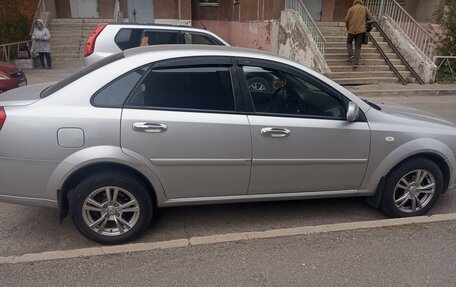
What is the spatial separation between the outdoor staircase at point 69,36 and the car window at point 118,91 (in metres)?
12.7

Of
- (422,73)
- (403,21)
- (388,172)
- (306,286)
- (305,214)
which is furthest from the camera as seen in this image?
(403,21)

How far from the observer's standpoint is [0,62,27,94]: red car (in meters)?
6.66

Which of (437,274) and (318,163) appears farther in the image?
(318,163)

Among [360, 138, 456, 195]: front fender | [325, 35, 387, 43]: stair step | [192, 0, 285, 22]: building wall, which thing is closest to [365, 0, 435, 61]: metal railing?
[325, 35, 387, 43]: stair step

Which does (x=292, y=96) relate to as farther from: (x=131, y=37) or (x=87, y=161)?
(x=131, y=37)

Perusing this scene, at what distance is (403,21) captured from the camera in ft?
39.4

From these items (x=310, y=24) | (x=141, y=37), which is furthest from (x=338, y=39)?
(x=141, y=37)

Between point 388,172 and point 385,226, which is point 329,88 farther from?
point 385,226

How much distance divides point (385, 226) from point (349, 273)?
818 mm

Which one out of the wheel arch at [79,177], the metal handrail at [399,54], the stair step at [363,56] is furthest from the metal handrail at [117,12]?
the wheel arch at [79,177]

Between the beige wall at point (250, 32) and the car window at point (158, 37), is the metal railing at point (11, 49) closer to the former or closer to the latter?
the car window at point (158, 37)

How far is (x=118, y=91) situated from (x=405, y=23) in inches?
473

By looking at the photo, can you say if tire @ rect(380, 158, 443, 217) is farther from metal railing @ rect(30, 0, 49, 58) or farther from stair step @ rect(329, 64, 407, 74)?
metal railing @ rect(30, 0, 49, 58)

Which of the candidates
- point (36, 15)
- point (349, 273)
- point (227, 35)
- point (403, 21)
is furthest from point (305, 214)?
point (227, 35)
